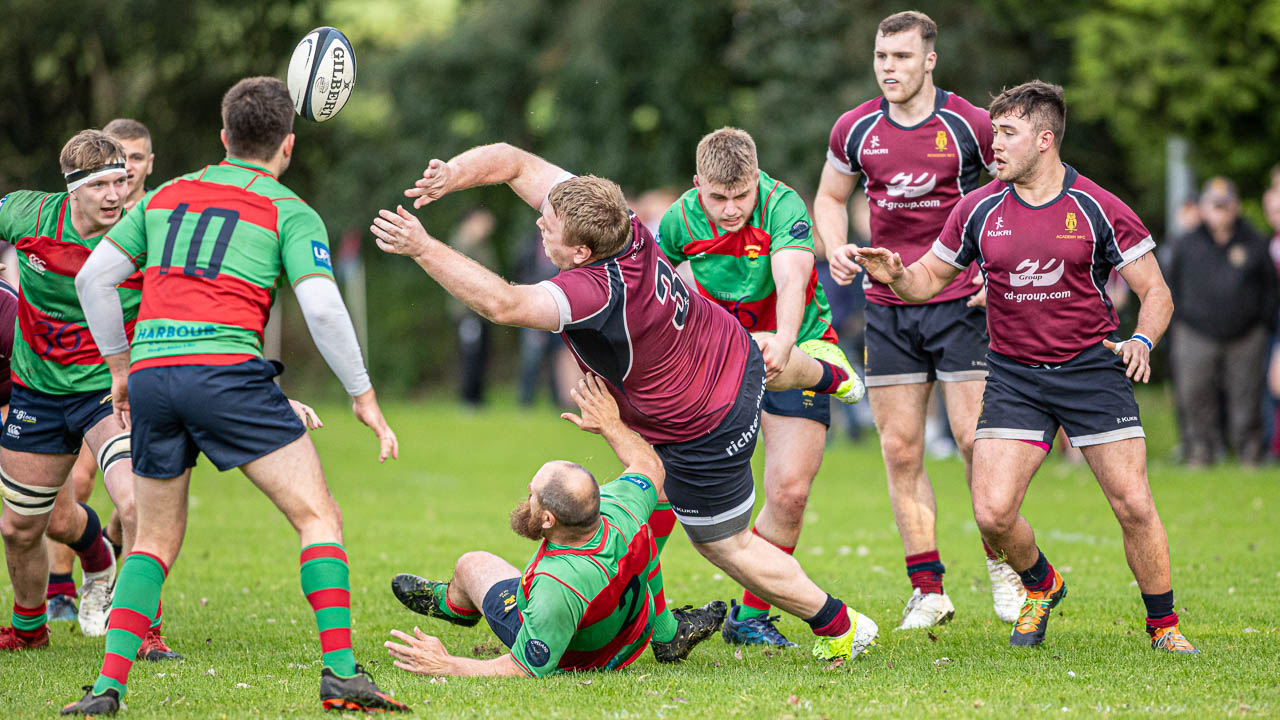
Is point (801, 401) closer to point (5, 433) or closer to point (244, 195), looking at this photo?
point (244, 195)

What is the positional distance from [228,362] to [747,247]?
2.87m

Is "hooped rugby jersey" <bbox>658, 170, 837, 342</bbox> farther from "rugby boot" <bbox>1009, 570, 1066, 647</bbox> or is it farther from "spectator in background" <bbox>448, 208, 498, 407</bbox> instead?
"spectator in background" <bbox>448, 208, 498, 407</bbox>

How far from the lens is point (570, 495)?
544 centimetres

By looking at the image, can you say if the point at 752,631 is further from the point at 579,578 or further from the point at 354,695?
the point at 354,695

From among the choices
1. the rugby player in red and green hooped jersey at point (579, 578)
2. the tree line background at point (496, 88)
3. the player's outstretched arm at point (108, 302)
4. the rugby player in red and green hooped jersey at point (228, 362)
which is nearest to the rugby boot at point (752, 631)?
the rugby player in red and green hooped jersey at point (579, 578)

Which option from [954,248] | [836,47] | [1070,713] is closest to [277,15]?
[836,47]

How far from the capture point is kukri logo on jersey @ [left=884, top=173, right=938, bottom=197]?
720 cm

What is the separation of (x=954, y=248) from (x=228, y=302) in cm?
348

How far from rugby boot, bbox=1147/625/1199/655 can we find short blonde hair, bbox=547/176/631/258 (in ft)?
10.5

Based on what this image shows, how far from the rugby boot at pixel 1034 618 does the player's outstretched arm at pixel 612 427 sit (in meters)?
1.97

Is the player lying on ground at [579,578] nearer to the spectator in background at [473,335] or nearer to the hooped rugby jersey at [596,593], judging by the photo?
the hooped rugby jersey at [596,593]

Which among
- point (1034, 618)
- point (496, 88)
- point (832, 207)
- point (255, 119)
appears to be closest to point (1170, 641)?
point (1034, 618)

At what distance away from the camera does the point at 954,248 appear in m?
6.52

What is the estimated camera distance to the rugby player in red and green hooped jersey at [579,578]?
215 inches
